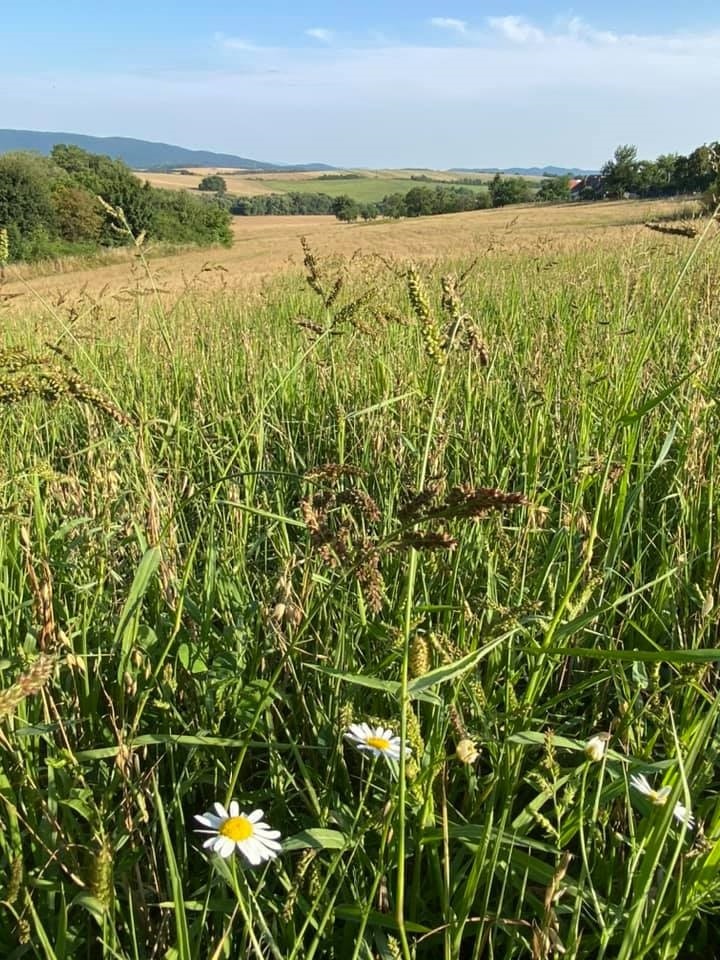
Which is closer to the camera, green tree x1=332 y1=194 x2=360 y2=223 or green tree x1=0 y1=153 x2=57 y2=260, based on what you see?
green tree x1=0 y1=153 x2=57 y2=260

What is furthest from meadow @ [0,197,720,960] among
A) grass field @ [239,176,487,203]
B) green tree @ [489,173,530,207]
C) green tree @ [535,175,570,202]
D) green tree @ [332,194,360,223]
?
grass field @ [239,176,487,203]

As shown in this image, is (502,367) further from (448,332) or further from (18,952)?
(18,952)

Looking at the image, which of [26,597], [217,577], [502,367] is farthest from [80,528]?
[502,367]

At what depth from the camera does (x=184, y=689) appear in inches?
54.0

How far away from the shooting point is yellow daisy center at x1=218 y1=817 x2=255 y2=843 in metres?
0.76

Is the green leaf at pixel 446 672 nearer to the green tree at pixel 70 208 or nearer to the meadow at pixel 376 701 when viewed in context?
the meadow at pixel 376 701

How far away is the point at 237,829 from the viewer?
0.77 m

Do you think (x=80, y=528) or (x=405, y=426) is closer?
(x=80, y=528)

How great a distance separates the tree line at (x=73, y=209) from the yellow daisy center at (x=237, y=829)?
125 ft

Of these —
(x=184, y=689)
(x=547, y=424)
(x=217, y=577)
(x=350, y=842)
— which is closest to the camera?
(x=350, y=842)

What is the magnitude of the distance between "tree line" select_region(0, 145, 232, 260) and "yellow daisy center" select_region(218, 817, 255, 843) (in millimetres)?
38071

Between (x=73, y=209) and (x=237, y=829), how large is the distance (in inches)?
1742

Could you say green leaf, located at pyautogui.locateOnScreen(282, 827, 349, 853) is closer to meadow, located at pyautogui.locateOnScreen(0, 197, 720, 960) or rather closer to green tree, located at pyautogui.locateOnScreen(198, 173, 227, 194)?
meadow, located at pyautogui.locateOnScreen(0, 197, 720, 960)

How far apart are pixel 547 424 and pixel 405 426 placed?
0.48 metres
